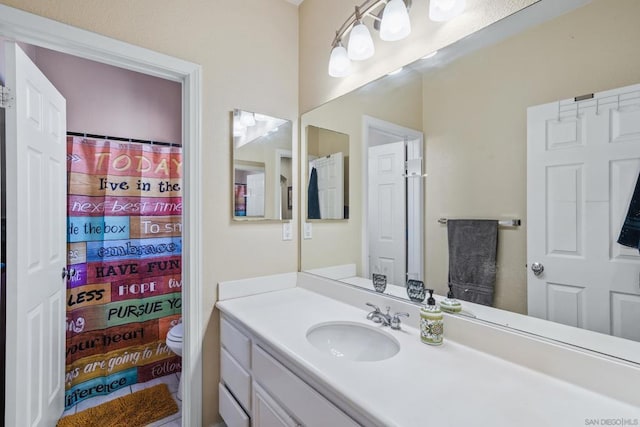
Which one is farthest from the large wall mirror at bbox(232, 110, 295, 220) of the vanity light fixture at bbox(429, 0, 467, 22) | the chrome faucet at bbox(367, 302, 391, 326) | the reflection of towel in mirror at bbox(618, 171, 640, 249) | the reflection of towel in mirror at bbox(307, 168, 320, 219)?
the reflection of towel in mirror at bbox(618, 171, 640, 249)

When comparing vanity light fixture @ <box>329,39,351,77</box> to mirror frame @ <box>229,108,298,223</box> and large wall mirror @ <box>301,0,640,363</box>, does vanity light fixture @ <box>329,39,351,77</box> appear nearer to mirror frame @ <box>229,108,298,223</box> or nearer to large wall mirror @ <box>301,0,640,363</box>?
large wall mirror @ <box>301,0,640,363</box>

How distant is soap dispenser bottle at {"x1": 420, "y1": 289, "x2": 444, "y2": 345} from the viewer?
104 cm

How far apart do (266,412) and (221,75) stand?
163cm

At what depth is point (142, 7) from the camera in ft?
4.60

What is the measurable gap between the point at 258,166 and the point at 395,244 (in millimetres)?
911

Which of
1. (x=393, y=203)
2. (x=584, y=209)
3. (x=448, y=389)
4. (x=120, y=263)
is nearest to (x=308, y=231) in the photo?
(x=393, y=203)

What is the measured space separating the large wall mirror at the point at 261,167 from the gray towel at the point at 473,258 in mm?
1035

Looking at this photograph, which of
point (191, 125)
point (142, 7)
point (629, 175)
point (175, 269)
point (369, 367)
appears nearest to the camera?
point (629, 175)

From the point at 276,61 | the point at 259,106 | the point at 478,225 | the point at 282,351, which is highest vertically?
the point at 276,61

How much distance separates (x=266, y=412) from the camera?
113 centimetres

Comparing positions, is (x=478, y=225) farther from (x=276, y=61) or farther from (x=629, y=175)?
(x=276, y=61)

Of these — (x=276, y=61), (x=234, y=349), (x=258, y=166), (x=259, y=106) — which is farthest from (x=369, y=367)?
(x=276, y=61)

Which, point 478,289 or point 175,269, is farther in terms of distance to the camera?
point 175,269

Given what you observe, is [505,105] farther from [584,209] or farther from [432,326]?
[432,326]
